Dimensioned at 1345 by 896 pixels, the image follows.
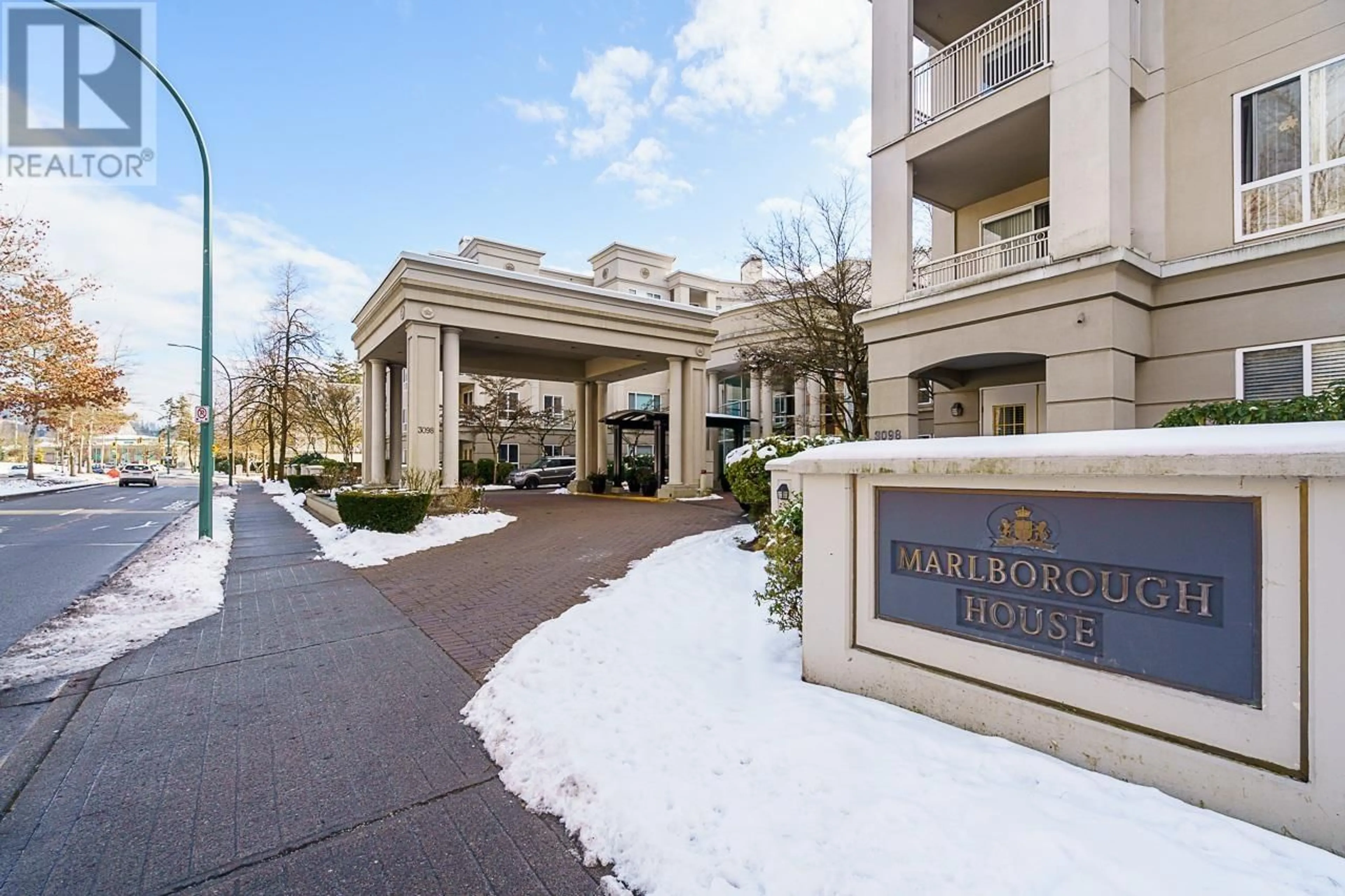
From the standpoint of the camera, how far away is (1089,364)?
819cm

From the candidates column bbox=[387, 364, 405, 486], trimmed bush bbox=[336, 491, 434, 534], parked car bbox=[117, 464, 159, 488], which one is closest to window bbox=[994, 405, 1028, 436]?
trimmed bush bbox=[336, 491, 434, 534]

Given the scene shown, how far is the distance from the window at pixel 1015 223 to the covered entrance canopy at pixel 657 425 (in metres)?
11.6

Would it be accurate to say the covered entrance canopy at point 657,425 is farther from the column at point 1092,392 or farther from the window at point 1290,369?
the window at point 1290,369

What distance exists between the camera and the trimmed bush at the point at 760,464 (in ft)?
32.5

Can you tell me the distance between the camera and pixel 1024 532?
3.03 meters

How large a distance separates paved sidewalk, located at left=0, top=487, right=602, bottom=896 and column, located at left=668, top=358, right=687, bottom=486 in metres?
15.3

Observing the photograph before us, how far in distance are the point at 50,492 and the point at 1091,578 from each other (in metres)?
42.5

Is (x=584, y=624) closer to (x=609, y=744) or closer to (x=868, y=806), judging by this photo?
(x=609, y=744)

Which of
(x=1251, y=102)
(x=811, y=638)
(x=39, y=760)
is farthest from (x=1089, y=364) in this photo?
(x=39, y=760)

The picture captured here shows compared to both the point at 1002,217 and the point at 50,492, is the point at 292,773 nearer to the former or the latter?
the point at 1002,217

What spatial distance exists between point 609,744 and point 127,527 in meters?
17.6

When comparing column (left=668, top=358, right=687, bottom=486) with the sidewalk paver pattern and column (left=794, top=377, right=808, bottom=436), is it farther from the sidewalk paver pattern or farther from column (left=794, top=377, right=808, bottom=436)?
the sidewalk paver pattern

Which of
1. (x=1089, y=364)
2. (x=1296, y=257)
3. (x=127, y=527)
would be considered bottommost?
(x=127, y=527)

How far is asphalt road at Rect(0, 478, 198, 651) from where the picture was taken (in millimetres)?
7051
